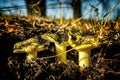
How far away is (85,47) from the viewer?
163 cm

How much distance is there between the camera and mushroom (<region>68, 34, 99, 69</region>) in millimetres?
1639

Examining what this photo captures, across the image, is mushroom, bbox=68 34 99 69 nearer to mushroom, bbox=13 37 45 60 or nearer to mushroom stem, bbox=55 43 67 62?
mushroom stem, bbox=55 43 67 62

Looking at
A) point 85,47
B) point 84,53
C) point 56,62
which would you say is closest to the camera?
point 85,47

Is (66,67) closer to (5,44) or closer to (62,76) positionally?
(62,76)

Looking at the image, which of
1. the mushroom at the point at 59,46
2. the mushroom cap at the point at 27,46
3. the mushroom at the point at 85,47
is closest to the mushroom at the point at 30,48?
the mushroom cap at the point at 27,46

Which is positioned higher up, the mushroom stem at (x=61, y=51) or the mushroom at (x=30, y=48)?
the mushroom at (x=30, y=48)

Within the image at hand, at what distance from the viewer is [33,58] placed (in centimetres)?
179

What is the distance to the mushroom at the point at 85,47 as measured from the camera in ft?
5.38

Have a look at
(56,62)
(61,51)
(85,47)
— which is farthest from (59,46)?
(85,47)

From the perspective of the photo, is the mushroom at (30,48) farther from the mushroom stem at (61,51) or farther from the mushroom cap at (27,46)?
the mushroom stem at (61,51)

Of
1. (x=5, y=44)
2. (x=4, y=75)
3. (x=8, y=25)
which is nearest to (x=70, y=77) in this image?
(x=4, y=75)

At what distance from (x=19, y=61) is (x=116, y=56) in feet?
3.21

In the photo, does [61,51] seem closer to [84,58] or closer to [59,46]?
[59,46]

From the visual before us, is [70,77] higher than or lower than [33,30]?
lower
